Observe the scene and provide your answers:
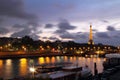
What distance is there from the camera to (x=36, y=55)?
16750cm

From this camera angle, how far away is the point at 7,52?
158375 mm

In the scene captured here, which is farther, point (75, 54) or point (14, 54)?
point (75, 54)

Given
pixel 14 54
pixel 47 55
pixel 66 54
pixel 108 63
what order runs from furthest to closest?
pixel 66 54 < pixel 47 55 < pixel 14 54 < pixel 108 63

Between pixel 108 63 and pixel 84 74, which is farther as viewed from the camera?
pixel 108 63

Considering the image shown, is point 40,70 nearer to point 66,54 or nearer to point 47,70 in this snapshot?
point 47,70

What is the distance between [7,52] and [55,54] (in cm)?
3569

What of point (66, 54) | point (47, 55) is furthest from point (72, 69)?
point (66, 54)

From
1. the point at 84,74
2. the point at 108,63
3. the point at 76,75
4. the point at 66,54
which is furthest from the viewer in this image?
the point at 66,54

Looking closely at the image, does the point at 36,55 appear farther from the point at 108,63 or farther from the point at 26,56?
the point at 108,63

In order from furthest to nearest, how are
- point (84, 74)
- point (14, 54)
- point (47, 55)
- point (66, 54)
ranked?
point (66, 54) < point (47, 55) < point (14, 54) < point (84, 74)

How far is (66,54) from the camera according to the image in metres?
190

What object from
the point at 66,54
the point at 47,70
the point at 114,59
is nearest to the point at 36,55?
the point at 66,54

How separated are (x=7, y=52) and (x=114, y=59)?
101m

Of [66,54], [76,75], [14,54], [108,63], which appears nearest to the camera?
[76,75]
